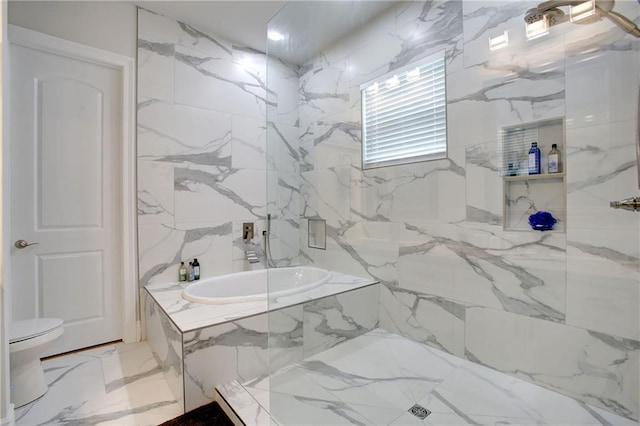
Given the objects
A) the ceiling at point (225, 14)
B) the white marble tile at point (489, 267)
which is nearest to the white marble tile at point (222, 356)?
the white marble tile at point (489, 267)

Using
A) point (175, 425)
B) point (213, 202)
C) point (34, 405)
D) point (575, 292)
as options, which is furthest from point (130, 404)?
point (575, 292)

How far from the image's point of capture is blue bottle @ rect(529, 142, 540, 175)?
5.30 feet

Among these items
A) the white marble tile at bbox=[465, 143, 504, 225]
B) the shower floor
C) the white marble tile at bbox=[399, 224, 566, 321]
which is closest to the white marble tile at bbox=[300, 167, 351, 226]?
the white marble tile at bbox=[399, 224, 566, 321]

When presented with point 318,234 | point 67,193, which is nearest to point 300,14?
point 318,234

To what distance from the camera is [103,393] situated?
5.79 ft

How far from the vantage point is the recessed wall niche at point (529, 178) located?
1559mm

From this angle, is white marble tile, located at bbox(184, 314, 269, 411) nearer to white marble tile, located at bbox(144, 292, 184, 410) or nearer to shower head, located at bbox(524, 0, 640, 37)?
white marble tile, located at bbox(144, 292, 184, 410)

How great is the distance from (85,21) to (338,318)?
283 centimetres

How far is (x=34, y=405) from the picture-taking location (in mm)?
1652

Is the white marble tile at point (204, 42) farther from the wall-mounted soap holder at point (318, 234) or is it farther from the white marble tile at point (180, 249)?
the wall-mounted soap holder at point (318, 234)

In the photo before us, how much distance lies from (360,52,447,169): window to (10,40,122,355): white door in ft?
6.47

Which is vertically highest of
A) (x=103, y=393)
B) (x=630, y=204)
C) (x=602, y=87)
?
(x=602, y=87)

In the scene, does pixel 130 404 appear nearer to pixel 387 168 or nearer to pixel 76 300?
pixel 76 300

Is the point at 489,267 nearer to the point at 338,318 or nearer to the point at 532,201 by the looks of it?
the point at 532,201
